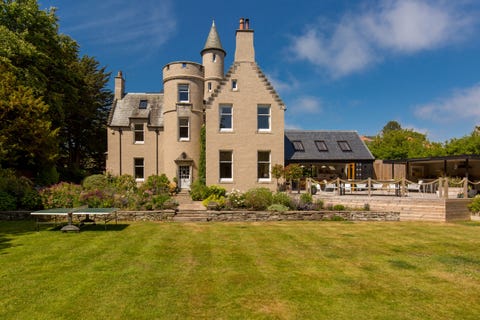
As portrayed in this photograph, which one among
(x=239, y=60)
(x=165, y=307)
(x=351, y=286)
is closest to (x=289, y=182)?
(x=239, y=60)

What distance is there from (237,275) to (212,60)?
79.1 feet

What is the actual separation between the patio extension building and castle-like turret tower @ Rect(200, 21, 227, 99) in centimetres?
3

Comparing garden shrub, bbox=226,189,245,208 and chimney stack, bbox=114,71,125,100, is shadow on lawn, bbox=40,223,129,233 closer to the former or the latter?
garden shrub, bbox=226,189,245,208

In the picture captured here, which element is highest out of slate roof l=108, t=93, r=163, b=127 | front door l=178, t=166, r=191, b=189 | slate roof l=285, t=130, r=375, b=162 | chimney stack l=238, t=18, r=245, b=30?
chimney stack l=238, t=18, r=245, b=30

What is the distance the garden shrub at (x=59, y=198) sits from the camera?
1492cm

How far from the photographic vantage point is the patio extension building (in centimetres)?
2284

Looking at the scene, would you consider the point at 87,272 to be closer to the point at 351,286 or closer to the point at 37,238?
the point at 37,238

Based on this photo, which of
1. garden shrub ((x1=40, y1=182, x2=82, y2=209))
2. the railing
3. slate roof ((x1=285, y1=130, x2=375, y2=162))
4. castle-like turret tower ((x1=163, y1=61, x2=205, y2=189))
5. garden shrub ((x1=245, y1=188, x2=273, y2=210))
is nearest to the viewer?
garden shrub ((x1=40, y1=182, x2=82, y2=209))

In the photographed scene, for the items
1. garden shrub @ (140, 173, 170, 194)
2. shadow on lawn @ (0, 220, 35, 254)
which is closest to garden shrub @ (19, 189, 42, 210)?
shadow on lawn @ (0, 220, 35, 254)

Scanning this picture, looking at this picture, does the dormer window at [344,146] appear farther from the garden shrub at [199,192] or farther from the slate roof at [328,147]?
the garden shrub at [199,192]

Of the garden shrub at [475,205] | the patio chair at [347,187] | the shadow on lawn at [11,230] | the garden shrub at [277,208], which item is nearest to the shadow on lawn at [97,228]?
the shadow on lawn at [11,230]

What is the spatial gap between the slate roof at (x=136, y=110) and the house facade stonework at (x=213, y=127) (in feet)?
0.56

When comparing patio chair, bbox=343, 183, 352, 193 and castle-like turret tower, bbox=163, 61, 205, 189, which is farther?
castle-like turret tower, bbox=163, 61, 205, 189

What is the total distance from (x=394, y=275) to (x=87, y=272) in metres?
7.52
